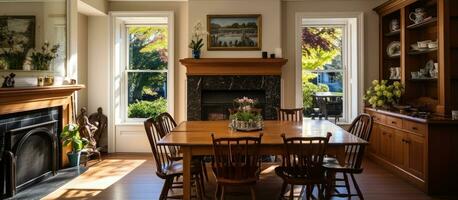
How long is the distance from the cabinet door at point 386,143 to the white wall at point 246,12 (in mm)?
2090

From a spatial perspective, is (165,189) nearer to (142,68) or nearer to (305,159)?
(305,159)

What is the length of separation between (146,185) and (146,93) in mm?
2487

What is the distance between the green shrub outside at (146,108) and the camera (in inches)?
251

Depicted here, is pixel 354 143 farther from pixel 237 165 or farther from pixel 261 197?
pixel 261 197

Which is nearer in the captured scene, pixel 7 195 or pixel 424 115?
pixel 7 195

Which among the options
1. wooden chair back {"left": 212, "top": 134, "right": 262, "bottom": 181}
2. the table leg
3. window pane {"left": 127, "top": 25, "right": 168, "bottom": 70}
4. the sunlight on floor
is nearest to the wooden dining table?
the table leg

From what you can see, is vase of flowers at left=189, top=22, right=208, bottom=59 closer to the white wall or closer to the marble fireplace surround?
the white wall

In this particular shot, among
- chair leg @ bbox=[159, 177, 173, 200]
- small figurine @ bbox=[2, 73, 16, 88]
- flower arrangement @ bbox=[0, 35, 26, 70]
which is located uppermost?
flower arrangement @ bbox=[0, 35, 26, 70]

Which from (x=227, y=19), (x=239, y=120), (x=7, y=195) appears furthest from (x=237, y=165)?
(x=227, y=19)

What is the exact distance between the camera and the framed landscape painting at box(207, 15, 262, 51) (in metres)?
5.82

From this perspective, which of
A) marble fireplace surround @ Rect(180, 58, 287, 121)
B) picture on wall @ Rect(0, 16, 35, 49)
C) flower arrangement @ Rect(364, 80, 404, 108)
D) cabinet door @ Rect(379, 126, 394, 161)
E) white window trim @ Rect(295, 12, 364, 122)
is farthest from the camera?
white window trim @ Rect(295, 12, 364, 122)

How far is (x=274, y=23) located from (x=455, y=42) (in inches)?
103

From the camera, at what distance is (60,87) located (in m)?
4.43

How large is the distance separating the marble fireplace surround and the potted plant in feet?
5.69
